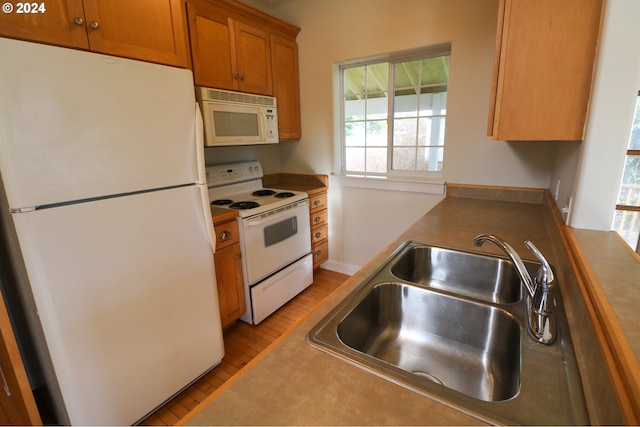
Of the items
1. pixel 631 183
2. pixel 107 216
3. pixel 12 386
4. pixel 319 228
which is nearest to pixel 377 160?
pixel 319 228

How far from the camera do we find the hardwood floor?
162 centimetres

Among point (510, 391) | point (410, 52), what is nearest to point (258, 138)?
point (410, 52)

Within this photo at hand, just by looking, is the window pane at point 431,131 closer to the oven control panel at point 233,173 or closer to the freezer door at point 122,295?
the oven control panel at point 233,173

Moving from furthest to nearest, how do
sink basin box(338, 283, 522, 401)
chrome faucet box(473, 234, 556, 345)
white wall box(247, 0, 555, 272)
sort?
1. white wall box(247, 0, 555, 272)
2. sink basin box(338, 283, 522, 401)
3. chrome faucet box(473, 234, 556, 345)

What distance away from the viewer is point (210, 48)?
212cm

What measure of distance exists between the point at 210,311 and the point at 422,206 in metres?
1.86

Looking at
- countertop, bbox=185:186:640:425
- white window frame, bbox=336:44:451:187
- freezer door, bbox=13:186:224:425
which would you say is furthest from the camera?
white window frame, bbox=336:44:451:187

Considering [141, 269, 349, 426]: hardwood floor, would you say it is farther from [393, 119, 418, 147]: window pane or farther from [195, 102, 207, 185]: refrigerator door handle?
[393, 119, 418, 147]: window pane

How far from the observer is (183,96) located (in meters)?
1.46

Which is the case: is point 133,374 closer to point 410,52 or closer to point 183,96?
point 183,96

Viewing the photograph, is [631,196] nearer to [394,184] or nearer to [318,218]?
[394,184]

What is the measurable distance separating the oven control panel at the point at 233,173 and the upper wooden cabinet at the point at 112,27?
34.4 inches

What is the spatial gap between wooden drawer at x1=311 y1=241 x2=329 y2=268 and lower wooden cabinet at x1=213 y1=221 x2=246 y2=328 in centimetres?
95

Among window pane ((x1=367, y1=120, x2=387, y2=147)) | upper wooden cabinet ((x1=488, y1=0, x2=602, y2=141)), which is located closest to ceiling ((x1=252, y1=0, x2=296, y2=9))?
window pane ((x1=367, y1=120, x2=387, y2=147))
